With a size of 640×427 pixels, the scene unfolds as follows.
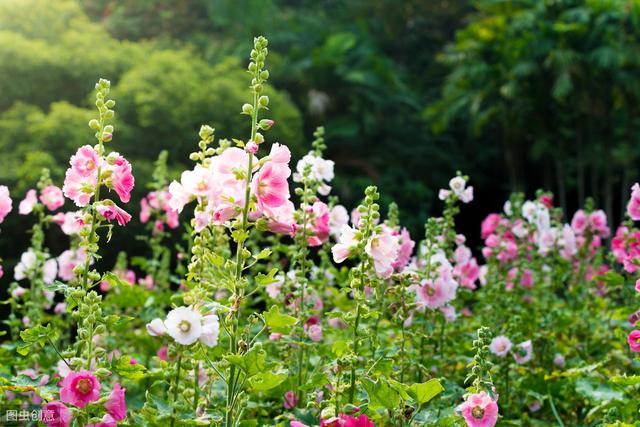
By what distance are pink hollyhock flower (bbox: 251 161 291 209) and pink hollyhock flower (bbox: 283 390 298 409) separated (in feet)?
3.09

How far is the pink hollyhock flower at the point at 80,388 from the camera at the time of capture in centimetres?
171

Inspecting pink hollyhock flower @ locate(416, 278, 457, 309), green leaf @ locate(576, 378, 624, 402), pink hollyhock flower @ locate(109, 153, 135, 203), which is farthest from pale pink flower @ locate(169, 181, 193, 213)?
green leaf @ locate(576, 378, 624, 402)

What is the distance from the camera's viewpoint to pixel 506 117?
15.3 metres

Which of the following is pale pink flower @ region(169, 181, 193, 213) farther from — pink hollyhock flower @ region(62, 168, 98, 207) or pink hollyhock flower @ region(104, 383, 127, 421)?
pink hollyhock flower @ region(104, 383, 127, 421)

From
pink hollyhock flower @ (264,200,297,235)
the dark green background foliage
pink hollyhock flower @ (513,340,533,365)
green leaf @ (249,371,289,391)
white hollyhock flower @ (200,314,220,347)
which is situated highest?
the dark green background foliage

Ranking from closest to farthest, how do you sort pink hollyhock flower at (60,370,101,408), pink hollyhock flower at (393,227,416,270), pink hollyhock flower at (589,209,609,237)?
pink hollyhock flower at (60,370,101,408) < pink hollyhock flower at (393,227,416,270) < pink hollyhock flower at (589,209,609,237)

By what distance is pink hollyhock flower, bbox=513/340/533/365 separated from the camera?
9.48 feet

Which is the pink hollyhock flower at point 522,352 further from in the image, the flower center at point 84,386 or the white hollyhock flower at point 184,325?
the flower center at point 84,386

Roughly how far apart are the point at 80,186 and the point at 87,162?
0.19 ft

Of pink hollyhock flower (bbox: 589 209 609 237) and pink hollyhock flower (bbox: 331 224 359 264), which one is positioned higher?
pink hollyhock flower (bbox: 589 209 609 237)

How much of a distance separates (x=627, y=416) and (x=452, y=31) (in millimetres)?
17410

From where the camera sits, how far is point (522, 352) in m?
2.89

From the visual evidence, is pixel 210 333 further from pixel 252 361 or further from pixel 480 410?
pixel 480 410

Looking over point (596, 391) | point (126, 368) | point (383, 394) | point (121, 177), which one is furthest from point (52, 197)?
point (596, 391)
